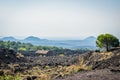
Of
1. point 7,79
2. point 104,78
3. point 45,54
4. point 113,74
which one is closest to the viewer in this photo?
point 104,78

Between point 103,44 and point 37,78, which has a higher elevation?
point 103,44

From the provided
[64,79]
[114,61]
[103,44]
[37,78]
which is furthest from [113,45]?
[64,79]

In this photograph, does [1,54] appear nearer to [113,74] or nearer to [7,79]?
[7,79]

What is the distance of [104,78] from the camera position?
33531mm

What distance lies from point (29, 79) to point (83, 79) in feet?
41.9

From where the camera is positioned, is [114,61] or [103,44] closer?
[114,61]

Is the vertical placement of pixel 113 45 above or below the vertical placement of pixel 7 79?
above

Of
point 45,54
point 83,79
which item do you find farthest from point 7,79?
point 45,54

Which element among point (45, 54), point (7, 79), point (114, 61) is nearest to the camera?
point (7, 79)

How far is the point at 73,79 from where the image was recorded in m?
34.9

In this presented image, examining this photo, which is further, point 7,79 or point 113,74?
point 7,79

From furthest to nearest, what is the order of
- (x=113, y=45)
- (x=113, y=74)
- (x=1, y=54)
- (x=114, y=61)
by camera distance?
1. (x=1, y=54)
2. (x=113, y=45)
3. (x=114, y=61)
4. (x=113, y=74)

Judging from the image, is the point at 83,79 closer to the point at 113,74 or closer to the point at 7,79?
the point at 113,74

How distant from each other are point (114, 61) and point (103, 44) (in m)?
29.1
